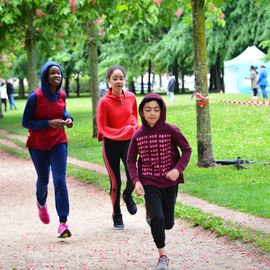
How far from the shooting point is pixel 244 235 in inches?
287

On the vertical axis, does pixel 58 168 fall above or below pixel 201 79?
below

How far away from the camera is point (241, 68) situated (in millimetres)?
41938

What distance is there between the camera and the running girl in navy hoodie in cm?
768

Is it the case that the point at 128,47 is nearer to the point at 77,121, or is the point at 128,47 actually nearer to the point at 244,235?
the point at 77,121

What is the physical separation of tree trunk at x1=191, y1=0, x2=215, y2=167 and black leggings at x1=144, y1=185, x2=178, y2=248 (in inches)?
244

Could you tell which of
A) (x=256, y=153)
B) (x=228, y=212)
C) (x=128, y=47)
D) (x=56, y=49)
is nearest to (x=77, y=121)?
(x=56, y=49)

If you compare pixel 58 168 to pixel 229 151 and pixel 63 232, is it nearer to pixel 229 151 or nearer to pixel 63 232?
pixel 63 232

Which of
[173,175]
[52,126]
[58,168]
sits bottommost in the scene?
[58,168]

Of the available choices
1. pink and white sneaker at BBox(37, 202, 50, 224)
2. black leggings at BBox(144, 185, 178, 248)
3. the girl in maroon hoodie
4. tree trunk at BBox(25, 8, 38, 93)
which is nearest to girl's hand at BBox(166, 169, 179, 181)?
the girl in maroon hoodie

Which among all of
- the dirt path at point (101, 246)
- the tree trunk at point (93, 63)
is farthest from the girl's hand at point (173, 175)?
the tree trunk at point (93, 63)

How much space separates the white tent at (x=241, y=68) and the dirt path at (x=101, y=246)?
3171cm

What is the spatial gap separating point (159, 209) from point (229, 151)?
29.7 feet

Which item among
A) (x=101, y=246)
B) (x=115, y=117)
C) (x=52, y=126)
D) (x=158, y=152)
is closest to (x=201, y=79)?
(x=115, y=117)

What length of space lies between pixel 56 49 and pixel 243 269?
20.9 metres
